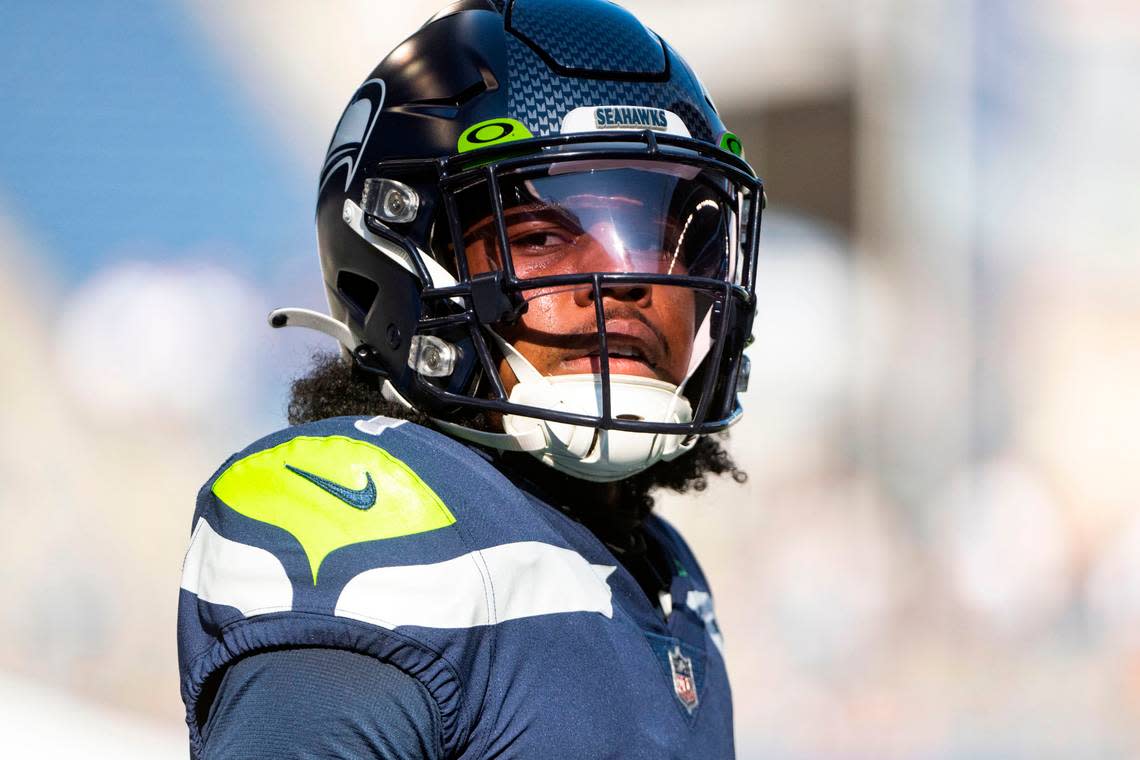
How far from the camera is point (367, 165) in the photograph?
4.92 ft

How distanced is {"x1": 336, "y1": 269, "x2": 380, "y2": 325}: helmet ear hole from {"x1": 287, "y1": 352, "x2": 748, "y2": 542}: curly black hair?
0.28ft

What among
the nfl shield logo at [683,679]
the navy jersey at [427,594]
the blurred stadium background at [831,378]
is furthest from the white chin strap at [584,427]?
the blurred stadium background at [831,378]

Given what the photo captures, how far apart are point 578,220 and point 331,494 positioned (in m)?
0.48

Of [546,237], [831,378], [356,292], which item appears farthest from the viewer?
[831,378]

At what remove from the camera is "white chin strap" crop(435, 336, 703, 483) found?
1.32m

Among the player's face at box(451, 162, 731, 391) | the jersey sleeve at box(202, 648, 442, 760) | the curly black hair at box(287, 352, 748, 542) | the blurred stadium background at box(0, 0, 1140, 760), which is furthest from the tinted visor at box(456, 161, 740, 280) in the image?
the blurred stadium background at box(0, 0, 1140, 760)

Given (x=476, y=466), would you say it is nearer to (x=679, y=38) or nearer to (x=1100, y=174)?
(x=679, y=38)

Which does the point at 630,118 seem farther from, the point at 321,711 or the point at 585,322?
the point at 321,711

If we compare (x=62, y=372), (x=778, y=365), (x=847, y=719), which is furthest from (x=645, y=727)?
(x=778, y=365)

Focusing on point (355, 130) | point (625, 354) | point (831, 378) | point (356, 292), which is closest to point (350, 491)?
point (625, 354)

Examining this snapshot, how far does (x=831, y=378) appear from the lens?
17.2 feet

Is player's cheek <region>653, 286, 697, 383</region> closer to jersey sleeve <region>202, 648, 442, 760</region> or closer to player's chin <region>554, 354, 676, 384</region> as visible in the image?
Answer: player's chin <region>554, 354, 676, 384</region>

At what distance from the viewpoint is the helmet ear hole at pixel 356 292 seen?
153 cm

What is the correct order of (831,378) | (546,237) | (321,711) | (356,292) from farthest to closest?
(831,378), (356,292), (546,237), (321,711)
